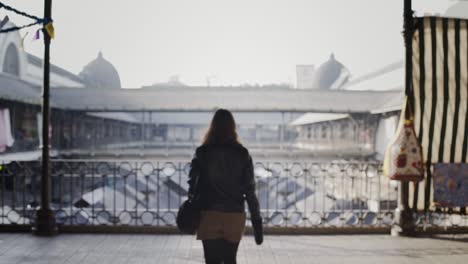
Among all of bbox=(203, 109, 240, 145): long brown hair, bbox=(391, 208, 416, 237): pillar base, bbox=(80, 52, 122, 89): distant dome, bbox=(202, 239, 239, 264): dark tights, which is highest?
bbox=(80, 52, 122, 89): distant dome

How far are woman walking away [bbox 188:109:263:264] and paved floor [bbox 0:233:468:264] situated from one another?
6.10 ft

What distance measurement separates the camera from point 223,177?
326 cm

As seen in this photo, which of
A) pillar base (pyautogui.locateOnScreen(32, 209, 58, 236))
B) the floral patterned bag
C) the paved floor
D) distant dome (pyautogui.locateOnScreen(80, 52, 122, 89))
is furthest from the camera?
distant dome (pyautogui.locateOnScreen(80, 52, 122, 89))

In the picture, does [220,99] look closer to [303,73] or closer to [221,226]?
[221,226]

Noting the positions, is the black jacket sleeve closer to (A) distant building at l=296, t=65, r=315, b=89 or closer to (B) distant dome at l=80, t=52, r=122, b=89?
(B) distant dome at l=80, t=52, r=122, b=89

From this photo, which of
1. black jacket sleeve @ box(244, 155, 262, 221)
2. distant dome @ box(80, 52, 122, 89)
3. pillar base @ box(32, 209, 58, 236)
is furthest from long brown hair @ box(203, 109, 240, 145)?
distant dome @ box(80, 52, 122, 89)

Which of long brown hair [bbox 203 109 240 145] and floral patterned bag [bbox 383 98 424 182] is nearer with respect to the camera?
long brown hair [bbox 203 109 240 145]

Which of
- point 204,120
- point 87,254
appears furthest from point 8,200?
point 204,120

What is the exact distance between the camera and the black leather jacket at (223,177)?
3.26m

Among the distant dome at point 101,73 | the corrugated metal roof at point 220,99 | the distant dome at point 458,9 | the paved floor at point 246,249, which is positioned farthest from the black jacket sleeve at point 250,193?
the distant dome at point 101,73

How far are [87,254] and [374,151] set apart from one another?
64.9 ft

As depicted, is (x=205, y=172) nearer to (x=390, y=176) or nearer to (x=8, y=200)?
(x=390, y=176)

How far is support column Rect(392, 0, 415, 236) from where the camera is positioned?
627 centimetres

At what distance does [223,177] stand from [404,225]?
4172mm
